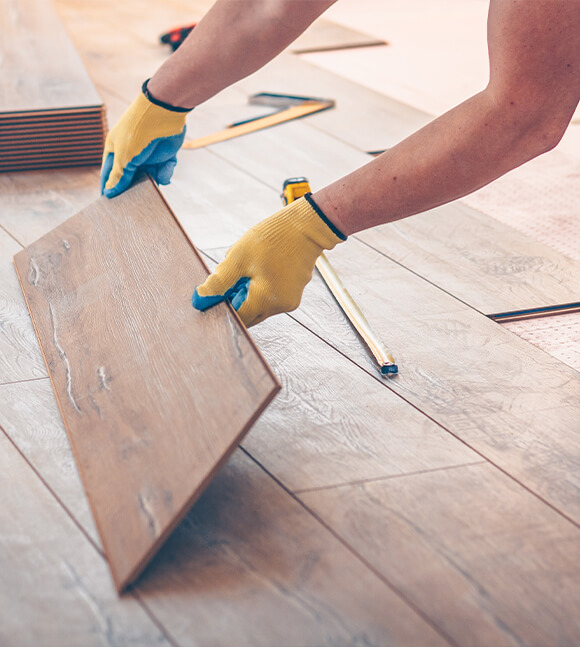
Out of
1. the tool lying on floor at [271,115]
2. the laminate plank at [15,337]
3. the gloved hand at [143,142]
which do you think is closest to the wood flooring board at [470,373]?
the gloved hand at [143,142]

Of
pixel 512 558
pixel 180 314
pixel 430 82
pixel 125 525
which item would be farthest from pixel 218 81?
pixel 430 82

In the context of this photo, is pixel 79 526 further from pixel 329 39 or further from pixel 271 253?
pixel 329 39

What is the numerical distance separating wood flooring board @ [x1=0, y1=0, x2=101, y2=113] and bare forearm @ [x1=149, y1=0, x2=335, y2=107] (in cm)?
86

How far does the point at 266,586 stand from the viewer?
98 cm

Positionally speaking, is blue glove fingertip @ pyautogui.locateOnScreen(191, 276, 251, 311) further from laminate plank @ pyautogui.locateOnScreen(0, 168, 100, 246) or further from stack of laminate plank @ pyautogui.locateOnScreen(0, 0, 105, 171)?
stack of laminate plank @ pyautogui.locateOnScreen(0, 0, 105, 171)

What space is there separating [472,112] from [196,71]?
58 cm

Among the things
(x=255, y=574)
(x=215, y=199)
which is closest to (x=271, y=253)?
(x=255, y=574)

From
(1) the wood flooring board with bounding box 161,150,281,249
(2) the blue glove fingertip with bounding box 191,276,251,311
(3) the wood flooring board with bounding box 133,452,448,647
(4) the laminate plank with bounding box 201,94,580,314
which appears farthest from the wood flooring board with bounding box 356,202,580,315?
(3) the wood flooring board with bounding box 133,452,448,647

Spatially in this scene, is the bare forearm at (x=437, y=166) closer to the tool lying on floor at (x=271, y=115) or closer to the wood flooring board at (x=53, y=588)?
the wood flooring board at (x=53, y=588)

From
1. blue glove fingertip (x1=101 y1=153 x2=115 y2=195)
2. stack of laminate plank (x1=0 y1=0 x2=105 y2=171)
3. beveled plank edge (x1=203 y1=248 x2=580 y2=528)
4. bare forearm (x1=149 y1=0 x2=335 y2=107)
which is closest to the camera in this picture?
beveled plank edge (x1=203 y1=248 x2=580 y2=528)

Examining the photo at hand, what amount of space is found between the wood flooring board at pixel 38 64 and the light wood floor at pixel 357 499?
0.64 metres

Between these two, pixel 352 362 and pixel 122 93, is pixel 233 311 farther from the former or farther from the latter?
pixel 122 93

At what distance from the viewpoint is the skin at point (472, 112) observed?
1035 millimetres

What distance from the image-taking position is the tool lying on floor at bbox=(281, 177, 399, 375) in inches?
55.9
